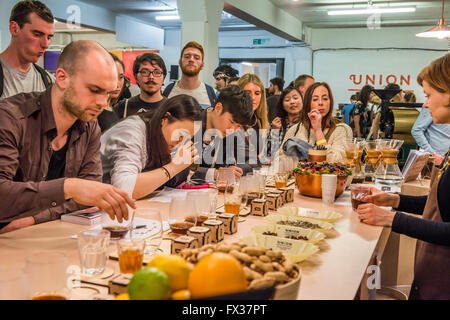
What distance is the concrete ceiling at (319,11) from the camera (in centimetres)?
984

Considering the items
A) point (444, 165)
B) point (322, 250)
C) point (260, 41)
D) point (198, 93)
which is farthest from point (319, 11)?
point (322, 250)

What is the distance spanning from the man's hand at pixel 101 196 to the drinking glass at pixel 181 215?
0.15 meters

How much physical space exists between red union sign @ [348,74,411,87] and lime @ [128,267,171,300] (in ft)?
43.7

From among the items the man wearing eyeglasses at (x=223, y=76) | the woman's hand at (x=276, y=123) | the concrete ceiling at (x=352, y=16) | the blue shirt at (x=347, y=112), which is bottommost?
the woman's hand at (x=276, y=123)

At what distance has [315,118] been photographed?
153 inches

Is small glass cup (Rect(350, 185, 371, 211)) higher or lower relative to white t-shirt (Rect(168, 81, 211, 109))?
lower

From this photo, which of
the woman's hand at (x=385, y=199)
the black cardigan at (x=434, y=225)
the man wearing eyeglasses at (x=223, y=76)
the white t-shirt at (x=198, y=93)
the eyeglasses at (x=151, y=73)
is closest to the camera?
the black cardigan at (x=434, y=225)

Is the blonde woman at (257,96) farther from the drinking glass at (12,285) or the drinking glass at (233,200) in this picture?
the drinking glass at (12,285)

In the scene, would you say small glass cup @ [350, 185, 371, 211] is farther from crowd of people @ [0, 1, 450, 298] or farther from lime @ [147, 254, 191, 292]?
lime @ [147, 254, 191, 292]

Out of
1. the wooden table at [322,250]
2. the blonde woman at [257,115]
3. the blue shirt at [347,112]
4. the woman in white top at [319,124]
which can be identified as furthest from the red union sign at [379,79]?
the wooden table at [322,250]

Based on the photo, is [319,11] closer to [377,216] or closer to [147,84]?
[147,84]

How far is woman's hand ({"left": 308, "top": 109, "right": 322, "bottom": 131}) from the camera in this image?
388 cm

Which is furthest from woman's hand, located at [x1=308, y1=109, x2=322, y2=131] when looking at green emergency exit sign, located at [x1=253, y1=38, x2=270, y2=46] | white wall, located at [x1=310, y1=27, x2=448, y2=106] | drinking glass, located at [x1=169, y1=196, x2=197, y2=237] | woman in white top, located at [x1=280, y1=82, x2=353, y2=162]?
green emergency exit sign, located at [x1=253, y1=38, x2=270, y2=46]

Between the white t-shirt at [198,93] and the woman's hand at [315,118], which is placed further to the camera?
the white t-shirt at [198,93]
